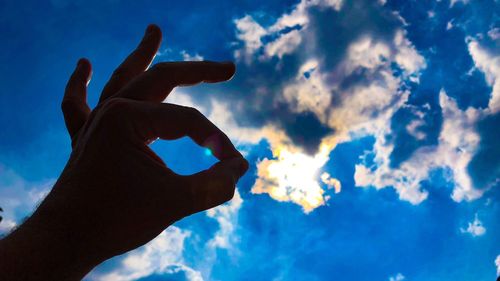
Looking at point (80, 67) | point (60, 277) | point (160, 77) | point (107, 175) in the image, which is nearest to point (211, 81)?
point (160, 77)

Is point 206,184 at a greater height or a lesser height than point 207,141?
lesser

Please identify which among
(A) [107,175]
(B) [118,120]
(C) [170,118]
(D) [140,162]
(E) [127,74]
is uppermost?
(E) [127,74]

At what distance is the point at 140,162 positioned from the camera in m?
2.95

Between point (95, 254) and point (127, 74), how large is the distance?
2.15 m

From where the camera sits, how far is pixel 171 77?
3.53 meters

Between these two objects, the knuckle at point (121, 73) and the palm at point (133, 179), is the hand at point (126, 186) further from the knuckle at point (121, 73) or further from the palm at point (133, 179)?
the knuckle at point (121, 73)

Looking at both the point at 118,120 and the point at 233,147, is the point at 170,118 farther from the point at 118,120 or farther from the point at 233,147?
the point at 233,147

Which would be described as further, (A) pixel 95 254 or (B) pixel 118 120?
(B) pixel 118 120

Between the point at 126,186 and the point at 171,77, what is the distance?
4.00 ft

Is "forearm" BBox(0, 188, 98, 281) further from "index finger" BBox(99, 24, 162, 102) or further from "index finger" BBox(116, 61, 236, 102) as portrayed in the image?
"index finger" BBox(99, 24, 162, 102)

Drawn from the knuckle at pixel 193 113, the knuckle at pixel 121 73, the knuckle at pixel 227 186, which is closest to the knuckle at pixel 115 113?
the knuckle at pixel 193 113

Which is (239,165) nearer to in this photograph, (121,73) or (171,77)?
(171,77)

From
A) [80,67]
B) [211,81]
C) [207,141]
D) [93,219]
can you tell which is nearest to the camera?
[93,219]

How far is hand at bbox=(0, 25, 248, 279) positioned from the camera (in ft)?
8.98
